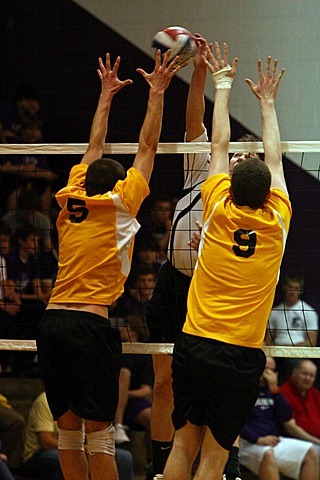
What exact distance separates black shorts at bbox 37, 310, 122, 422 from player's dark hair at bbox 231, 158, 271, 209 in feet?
3.19

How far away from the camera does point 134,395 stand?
25.5ft

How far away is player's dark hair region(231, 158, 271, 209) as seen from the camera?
4238mm

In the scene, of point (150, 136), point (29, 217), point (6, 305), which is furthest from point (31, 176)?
point (150, 136)

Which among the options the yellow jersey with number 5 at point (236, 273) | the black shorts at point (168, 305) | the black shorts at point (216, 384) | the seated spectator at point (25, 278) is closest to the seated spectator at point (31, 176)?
the seated spectator at point (25, 278)

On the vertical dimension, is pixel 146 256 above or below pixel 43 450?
above

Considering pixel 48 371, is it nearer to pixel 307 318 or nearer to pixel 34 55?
pixel 307 318

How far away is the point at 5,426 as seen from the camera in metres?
7.15

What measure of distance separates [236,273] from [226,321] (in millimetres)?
238

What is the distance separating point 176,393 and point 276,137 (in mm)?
1462

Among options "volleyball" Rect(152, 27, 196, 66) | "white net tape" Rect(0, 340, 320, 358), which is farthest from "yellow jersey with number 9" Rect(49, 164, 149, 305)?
"volleyball" Rect(152, 27, 196, 66)

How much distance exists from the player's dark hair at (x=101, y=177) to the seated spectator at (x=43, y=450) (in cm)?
300

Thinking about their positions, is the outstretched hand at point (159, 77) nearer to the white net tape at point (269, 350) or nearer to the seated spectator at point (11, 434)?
the white net tape at point (269, 350)

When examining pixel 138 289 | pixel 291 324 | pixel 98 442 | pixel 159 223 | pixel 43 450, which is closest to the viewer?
pixel 98 442

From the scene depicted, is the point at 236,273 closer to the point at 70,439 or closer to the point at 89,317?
the point at 89,317
